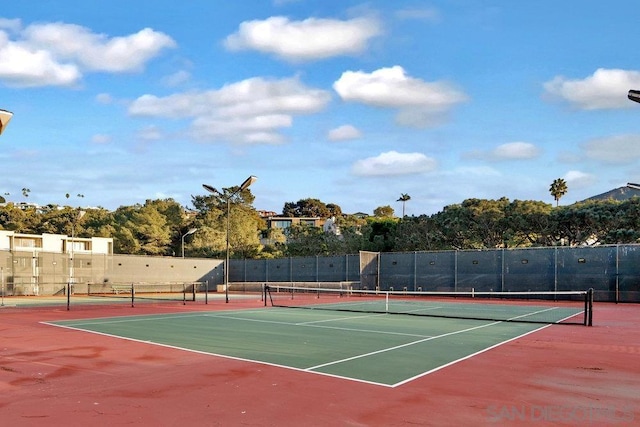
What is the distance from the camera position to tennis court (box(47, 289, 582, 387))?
8922 mm

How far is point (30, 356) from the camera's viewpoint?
31.8 ft

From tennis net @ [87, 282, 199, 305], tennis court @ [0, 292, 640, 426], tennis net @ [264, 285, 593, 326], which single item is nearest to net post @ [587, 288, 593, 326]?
tennis court @ [0, 292, 640, 426]

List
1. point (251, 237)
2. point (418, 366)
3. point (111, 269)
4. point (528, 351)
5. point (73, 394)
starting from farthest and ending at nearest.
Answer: point (251, 237) → point (111, 269) → point (528, 351) → point (418, 366) → point (73, 394)

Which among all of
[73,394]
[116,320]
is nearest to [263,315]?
[116,320]

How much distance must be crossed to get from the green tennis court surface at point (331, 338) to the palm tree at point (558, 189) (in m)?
52.8

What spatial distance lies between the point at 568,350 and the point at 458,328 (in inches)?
167

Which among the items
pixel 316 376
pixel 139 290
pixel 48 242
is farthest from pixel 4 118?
pixel 48 242

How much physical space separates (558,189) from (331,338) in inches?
2353

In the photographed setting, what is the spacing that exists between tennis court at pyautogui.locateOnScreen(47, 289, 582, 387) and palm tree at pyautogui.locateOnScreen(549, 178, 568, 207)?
49774 millimetres

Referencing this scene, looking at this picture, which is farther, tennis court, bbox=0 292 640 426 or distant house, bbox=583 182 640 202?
distant house, bbox=583 182 640 202

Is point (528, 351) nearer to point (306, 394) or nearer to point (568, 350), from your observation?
point (568, 350)

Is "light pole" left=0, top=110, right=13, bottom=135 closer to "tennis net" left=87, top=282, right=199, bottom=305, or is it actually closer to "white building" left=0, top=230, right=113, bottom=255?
"tennis net" left=87, top=282, right=199, bottom=305

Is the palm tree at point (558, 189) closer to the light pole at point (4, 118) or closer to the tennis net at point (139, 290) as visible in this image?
the tennis net at point (139, 290)

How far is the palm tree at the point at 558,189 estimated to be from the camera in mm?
65062
